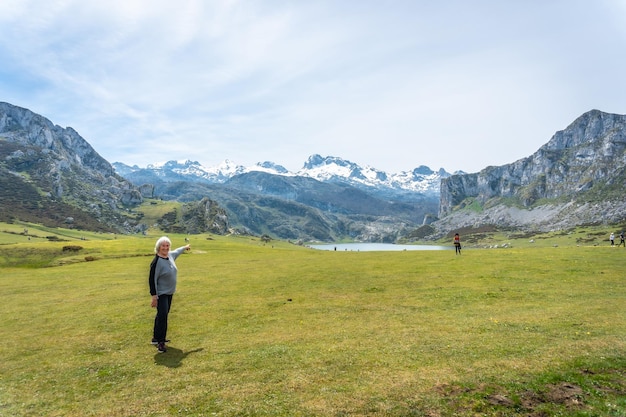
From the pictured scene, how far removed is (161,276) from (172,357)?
3916 mm

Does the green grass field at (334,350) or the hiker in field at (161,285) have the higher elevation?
the hiker in field at (161,285)

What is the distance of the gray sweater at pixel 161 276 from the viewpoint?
57.7 feet

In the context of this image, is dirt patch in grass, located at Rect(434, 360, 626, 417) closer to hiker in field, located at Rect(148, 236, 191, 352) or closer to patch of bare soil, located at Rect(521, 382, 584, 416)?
patch of bare soil, located at Rect(521, 382, 584, 416)

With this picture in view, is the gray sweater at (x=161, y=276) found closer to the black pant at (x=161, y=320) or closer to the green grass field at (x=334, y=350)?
the black pant at (x=161, y=320)

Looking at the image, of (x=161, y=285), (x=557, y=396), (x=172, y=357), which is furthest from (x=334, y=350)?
(x=161, y=285)

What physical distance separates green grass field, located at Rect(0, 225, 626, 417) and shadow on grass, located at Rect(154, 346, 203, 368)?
91 mm

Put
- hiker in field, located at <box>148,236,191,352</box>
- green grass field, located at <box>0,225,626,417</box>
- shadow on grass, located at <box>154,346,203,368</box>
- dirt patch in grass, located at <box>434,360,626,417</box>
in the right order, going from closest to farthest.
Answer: dirt patch in grass, located at <box>434,360,626,417</box> → green grass field, located at <box>0,225,626,417</box> → shadow on grass, located at <box>154,346,203,368</box> → hiker in field, located at <box>148,236,191,352</box>

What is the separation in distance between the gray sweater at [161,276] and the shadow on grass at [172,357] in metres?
2.82

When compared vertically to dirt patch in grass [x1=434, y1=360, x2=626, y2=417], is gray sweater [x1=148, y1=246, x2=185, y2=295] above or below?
above

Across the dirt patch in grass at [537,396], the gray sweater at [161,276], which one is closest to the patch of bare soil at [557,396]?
the dirt patch in grass at [537,396]

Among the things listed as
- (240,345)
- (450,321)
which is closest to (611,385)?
(450,321)

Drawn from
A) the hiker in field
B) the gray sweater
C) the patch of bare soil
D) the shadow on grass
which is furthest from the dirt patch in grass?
the gray sweater

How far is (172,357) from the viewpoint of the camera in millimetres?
16203

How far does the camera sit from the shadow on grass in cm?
1537
